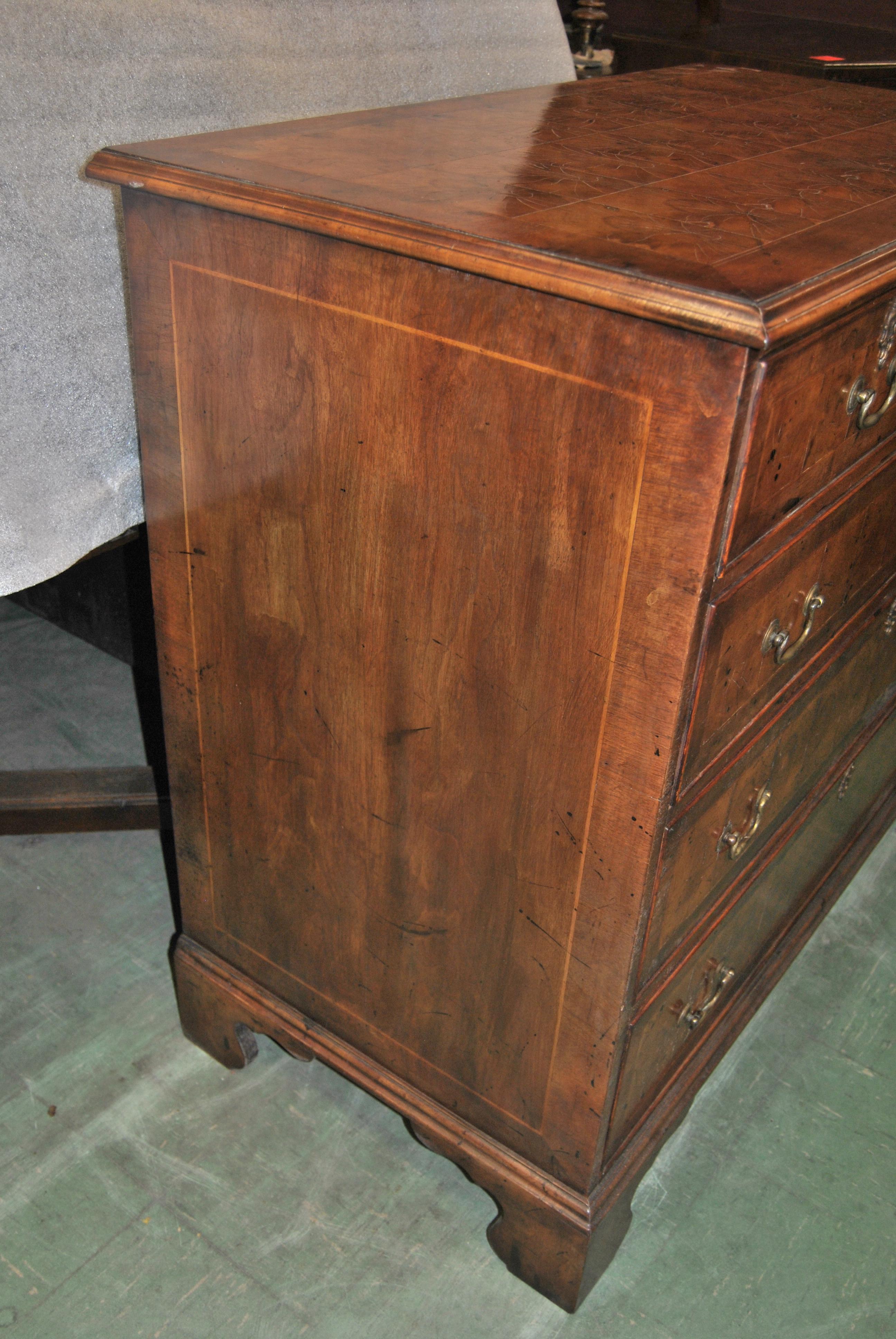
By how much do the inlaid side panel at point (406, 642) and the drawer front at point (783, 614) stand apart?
0.32 ft

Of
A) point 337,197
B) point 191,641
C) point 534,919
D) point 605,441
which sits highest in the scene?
point 337,197

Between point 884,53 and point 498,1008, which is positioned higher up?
point 884,53

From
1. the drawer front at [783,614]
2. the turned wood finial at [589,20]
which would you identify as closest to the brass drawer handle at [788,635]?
the drawer front at [783,614]

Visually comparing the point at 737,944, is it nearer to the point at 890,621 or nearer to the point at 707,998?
the point at 707,998

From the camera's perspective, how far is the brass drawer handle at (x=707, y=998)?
1.29 metres

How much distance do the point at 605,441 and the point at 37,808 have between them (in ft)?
4.19

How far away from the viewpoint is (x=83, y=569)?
7.57 feet

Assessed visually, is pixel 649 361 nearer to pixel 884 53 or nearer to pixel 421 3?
pixel 421 3

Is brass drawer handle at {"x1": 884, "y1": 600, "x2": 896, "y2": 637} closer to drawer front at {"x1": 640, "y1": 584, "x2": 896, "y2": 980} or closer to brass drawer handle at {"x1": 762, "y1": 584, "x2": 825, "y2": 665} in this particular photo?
drawer front at {"x1": 640, "y1": 584, "x2": 896, "y2": 980}

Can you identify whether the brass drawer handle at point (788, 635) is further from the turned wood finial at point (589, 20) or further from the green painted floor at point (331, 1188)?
the turned wood finial at point (589, 20)

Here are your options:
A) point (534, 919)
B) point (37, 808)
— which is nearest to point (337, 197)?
point (534, 919)

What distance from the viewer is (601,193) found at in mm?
983

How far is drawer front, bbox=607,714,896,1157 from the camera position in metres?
1.21

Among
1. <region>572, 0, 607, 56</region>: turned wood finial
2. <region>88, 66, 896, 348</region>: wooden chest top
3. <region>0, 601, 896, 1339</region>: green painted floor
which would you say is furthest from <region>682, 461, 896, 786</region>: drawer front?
<region>572, 0, 607, 56</region>: turned wood finial
